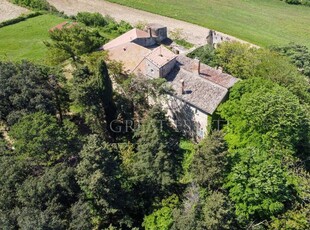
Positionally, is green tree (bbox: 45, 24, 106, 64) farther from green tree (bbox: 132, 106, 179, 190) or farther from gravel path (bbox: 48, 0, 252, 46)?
gravel path (bbox: 48, 0, 252, 46)

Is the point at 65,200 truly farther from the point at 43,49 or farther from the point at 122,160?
the point at 43,49

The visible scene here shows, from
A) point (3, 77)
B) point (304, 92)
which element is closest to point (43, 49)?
point (3, 77)

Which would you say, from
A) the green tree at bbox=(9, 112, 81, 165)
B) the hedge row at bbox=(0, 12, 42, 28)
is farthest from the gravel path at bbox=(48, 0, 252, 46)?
the green tree at bbox=(9, 112, 81, 165)

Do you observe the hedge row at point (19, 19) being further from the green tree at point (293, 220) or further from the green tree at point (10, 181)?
the green tree at point (293, 220)

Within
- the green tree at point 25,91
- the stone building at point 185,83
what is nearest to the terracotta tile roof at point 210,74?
the stone building at point 185,83

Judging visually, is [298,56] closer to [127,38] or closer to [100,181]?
[127,38]

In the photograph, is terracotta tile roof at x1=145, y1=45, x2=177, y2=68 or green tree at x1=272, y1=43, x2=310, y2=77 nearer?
terracotta tile roof at x1=145, y1=45, x2=177, y2=68
